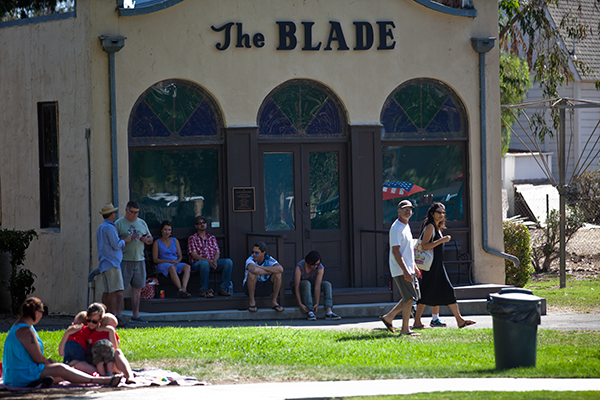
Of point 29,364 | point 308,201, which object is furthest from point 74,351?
point 308,201

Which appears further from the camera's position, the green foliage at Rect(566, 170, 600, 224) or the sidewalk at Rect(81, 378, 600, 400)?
the green foliage at Rect(566, 170, 600, 224)

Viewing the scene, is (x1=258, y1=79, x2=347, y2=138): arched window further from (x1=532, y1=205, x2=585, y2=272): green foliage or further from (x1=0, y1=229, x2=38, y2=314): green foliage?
(x1=532, y1=205, x2=585, y2=272): green foliage

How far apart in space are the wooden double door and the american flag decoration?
0.78 m

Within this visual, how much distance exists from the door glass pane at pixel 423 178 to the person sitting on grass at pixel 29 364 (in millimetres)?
7519

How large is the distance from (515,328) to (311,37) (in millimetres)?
7097

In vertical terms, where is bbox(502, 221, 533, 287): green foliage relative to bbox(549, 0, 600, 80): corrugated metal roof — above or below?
below

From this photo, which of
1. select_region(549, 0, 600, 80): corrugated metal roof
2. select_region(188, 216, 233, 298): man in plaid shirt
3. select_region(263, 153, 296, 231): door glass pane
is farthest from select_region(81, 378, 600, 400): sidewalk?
select_region(549, 0, 600, 80): corrugated metal roof

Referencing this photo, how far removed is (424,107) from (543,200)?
43.1 feet

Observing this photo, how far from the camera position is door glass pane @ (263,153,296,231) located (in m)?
13.3

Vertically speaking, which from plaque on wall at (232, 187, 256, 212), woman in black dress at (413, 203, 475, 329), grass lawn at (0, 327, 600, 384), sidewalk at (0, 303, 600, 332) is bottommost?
sidewalk at (0, 303, 600, 332)

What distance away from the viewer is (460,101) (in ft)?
45.8

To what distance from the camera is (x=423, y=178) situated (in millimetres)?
13922

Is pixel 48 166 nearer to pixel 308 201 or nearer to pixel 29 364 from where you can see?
pixel 308 201

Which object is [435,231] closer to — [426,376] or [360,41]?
[426,376]
